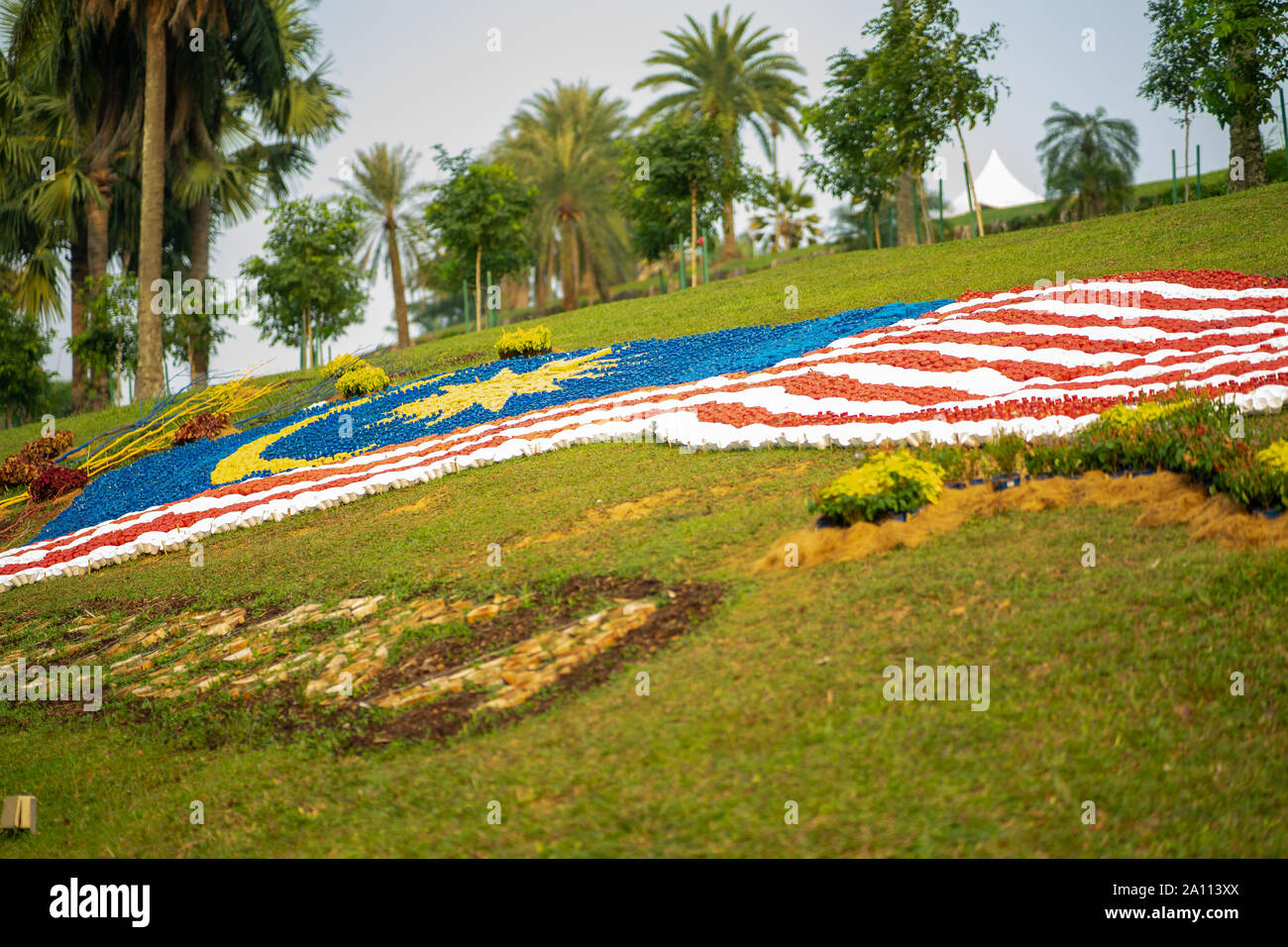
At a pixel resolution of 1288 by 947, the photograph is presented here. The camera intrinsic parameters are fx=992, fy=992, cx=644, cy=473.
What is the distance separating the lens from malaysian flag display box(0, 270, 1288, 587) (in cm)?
1039

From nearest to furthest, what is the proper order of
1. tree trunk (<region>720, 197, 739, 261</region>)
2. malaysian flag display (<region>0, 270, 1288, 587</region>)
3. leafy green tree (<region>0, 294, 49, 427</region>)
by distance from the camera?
malaysian flag display (<region>0, 270, 1288, 587</region>), leafy green tree (<region>0, 294, 49, 427</region>), tree trunk (<region>720, 197, 739, 261</region>)

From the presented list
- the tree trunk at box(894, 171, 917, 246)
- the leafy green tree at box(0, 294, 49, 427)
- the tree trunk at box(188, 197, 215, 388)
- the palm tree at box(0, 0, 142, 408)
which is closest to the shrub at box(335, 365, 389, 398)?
the tree trunk at box(188, 197, 215, 388)

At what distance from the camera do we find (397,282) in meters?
40.2

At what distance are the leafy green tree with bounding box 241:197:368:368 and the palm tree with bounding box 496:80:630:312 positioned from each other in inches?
380

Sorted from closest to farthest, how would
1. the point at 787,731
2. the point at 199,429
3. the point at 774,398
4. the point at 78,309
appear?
the point at 787,731 → the point at 774,398 → the point at 199,429 → the point at 78,309

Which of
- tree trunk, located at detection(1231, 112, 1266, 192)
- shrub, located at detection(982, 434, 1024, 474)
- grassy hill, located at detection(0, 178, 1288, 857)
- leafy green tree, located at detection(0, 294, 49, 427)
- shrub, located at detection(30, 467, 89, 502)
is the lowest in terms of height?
grassy hill, located at detection(0, 178, 1288, 857)

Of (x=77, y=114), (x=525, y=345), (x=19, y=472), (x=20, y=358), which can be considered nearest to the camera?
(x=19, y=472)

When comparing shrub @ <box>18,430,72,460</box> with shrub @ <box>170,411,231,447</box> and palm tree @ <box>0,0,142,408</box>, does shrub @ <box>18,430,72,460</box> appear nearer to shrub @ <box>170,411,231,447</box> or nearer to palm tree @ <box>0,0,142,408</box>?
shrub @ <box>170,411,231,447</box>

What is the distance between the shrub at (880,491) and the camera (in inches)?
284

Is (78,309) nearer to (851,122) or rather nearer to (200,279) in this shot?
(200,279)

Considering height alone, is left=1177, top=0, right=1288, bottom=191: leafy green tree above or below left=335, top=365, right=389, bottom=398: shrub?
above

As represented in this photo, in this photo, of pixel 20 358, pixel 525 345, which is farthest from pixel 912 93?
pixel 20 358

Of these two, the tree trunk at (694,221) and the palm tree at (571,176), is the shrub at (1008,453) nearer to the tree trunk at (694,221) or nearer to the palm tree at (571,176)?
the tree trunk at (694,221)

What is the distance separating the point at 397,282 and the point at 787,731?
37.9 metres
